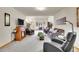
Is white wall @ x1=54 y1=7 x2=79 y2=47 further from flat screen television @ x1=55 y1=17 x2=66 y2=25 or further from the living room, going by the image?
flat screen television @ x1=55 y1=17 x2=66 y2=25

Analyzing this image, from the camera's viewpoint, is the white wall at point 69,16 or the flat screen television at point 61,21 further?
the flat screen television at point 61,21

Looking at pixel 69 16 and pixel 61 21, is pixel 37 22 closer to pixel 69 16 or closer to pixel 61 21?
pixel 61 21

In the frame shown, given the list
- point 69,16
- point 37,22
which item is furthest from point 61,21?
point 37,22

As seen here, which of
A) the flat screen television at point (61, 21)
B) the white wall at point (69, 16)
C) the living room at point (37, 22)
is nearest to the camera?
the white wall at point (69, 16)

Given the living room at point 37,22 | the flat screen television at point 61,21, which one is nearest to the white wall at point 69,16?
the living room at point 37,22

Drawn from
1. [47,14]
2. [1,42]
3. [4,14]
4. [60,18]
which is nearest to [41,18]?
[47,14]

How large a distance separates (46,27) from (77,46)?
2049 millimetres

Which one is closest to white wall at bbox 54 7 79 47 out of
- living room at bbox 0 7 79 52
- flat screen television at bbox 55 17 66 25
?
living room at bbox 0 7 79 52

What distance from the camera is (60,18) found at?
5184 millimetres

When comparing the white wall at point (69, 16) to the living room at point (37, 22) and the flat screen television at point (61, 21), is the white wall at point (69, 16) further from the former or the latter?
the flat screen television at point (61, 21)
